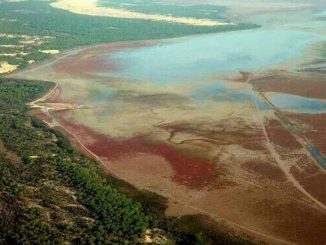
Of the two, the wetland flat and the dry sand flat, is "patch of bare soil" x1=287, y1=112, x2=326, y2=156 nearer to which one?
the wetland flat

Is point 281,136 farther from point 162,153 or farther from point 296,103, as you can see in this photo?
point 162,153

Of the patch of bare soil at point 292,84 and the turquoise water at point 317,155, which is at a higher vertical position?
the patch of bare soil at point 292,84

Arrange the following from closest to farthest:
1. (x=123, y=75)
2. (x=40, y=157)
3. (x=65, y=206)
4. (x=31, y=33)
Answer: (x=65, y=206) → (x=40, y=157) → (x=123, y=75) → (x=31, y=33)

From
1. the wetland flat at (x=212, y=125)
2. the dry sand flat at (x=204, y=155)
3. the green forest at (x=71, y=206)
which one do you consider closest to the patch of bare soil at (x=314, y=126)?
the wetland flat at (x=212, y=125)

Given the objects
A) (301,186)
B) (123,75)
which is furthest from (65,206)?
(123,75)

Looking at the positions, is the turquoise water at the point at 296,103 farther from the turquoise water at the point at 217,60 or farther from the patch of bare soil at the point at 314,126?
the patch of bare soil at the point at 314,126

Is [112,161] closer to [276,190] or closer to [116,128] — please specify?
[116,128]

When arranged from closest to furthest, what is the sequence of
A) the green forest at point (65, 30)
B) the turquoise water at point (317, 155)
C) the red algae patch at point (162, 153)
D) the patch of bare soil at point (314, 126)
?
the red algae patch at point (162, 153), the turquoise water at point (317, 155), the patch of bare soil at point (314, 126), the green forest at point (65, 30)
